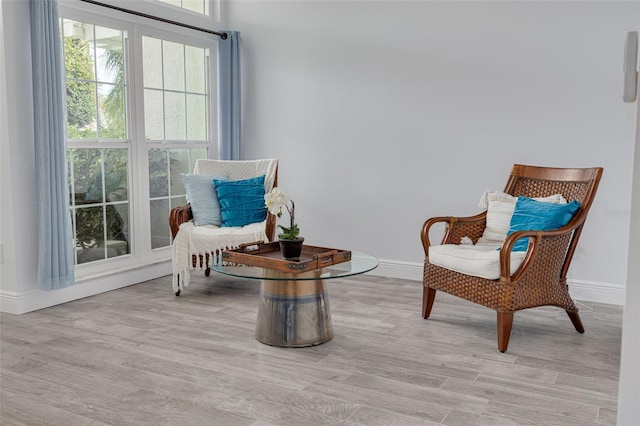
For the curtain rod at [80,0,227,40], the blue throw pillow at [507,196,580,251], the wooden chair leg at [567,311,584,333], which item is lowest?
the wooden chair leg at [567,311,584,333]

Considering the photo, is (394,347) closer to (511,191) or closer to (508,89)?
(511,191)

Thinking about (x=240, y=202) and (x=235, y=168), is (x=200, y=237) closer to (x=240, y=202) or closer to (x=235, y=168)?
(x=240, y=202)

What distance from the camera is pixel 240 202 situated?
15.0 ft

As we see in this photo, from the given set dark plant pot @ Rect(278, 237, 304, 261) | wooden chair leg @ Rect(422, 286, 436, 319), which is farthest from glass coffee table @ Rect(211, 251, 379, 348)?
wooden chair leg @ Rect(422, 286, 436, 319)

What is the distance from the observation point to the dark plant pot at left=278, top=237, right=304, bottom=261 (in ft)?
10.6

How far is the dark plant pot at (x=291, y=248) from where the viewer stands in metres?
3.24

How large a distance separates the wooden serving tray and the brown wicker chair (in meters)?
0.65

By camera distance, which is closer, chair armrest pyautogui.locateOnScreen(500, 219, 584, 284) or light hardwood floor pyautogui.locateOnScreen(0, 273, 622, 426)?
light hardwood floor pyautogui.locateOnScreen(0, 273, 622, 426)

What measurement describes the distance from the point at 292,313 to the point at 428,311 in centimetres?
99

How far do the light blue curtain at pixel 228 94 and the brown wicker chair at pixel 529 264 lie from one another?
242cm

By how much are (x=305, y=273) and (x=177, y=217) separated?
5.45ft

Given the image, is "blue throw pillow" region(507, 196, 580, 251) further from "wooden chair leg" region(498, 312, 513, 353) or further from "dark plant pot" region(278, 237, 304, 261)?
"dark plant pot" region(278, 237, 304, 261)

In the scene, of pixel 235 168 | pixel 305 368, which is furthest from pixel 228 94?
pixel 305 368

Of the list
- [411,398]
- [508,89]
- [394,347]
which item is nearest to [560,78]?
[508,89]
